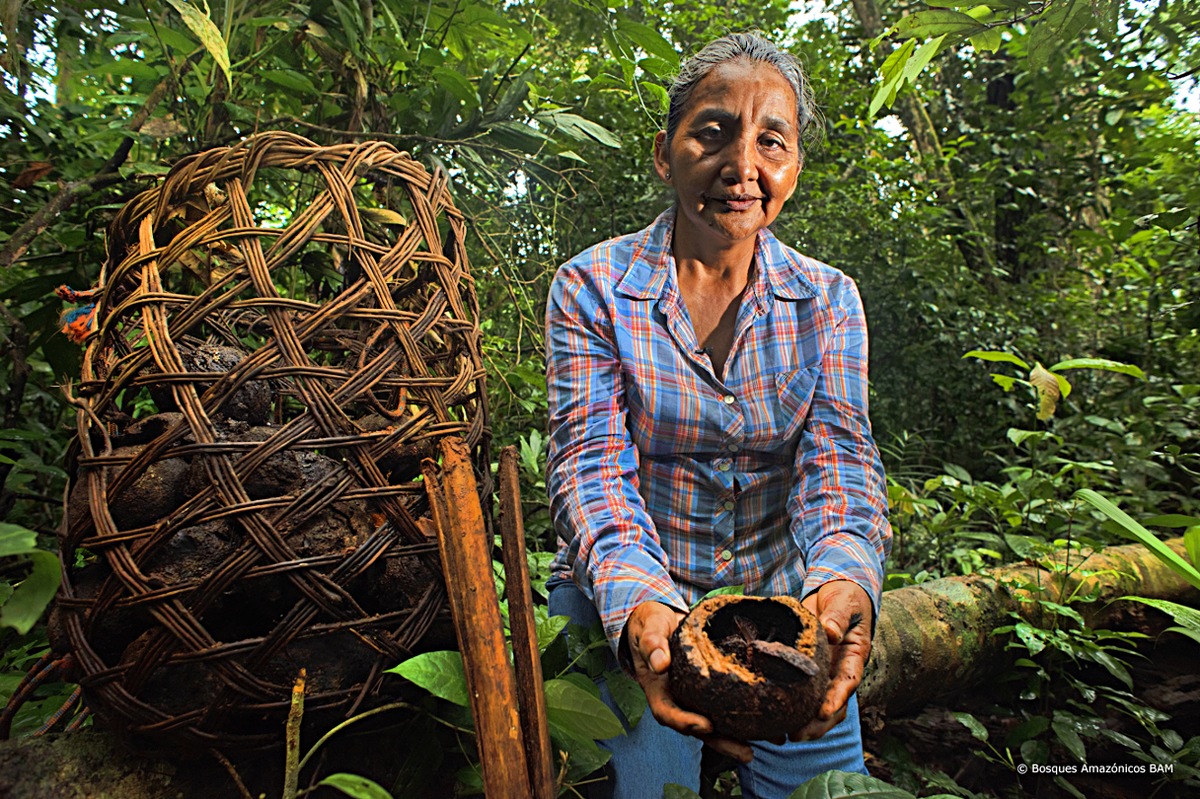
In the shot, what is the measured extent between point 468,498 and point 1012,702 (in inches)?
79.6

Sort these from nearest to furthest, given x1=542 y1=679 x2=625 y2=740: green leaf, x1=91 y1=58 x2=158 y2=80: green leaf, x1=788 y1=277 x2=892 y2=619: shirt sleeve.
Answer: x1=542 y1=679 x2=625 y2=740: green leaf
x1=788 y1=277 x2=892 y2=619: shirt sleeve
x1=91 y1=58 x2=158 y2=80: green leaf

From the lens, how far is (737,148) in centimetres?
151

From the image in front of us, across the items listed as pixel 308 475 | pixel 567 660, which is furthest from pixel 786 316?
pixel 308 475

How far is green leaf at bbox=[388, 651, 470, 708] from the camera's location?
89cm

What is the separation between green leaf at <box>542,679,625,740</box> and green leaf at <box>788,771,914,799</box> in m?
0.25

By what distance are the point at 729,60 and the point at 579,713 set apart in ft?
4.40

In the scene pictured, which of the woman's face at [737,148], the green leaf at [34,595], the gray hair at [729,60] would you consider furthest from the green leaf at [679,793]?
the gray hair at [729,60]

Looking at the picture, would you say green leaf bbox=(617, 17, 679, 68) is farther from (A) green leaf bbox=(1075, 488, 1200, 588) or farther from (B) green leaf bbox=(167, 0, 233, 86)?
(A) green leaf bbox=(1075, 488, 1200, 588)

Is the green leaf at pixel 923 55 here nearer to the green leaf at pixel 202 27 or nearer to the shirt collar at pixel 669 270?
the shirt collar at pixel 669 270

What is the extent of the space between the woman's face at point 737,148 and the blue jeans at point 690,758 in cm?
91

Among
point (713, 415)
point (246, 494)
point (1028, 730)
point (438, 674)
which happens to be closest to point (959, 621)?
point (1028, 730)

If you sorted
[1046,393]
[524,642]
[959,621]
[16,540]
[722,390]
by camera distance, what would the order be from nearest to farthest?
[16,540]
[524,642]
[722,390]
[959,621]
[1046,393]

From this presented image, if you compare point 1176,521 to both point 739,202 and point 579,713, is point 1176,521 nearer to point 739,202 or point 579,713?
point 739,202

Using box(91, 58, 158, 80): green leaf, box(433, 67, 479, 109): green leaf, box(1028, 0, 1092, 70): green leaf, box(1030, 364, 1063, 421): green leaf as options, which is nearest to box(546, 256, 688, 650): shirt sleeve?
box(433, 67, 479, 109): green leaf
